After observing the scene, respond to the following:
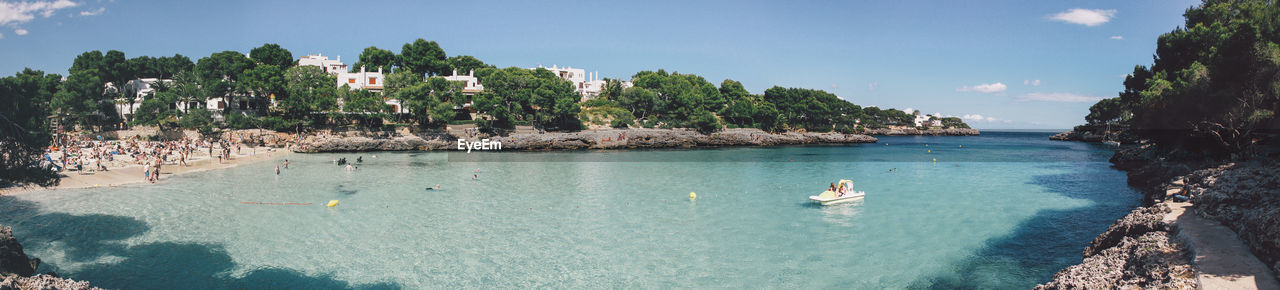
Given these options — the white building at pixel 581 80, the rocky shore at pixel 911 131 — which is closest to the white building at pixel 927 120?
the rocky shore at pixel 911 131

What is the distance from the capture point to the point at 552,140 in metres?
63.4

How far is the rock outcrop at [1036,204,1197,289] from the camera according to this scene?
920 centimetres

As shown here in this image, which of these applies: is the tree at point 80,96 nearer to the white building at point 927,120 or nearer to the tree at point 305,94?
the tree at point 305,94

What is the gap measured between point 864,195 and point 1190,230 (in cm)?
1608

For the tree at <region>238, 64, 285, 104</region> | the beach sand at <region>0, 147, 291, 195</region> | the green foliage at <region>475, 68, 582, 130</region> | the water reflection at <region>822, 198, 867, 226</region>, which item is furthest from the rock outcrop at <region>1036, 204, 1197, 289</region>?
the tree at <region>238, 64, 285, 104</region>

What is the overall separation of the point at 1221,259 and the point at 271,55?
8330cm

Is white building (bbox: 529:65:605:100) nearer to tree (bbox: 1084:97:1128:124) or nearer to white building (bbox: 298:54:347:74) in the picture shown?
white building (bbox: 298:54:347:74)

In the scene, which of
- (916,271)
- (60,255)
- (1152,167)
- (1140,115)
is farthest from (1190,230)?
(60,255)

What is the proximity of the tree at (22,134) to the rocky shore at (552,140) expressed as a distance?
48.5m

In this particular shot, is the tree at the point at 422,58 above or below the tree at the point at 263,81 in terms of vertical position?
above

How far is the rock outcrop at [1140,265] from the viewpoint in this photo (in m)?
9.20

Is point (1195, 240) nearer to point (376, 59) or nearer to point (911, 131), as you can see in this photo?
point (376, 59)

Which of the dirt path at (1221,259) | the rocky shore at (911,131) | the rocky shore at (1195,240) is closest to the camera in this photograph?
the dirt path at (1221,259)

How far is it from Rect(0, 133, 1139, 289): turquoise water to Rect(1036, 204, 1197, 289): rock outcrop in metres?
2.13
